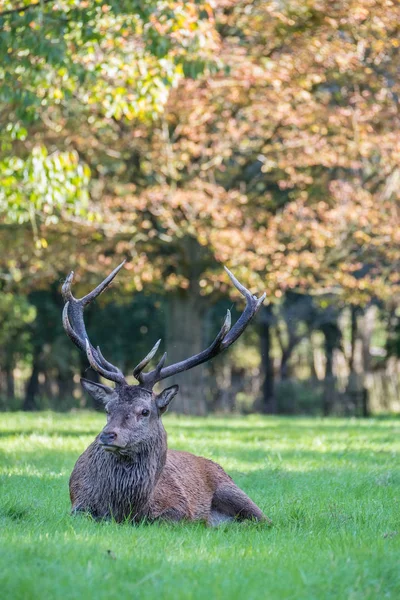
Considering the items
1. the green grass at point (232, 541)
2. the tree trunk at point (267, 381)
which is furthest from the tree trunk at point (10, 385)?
the green grass at point (232, 541)

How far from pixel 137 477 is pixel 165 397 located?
2.29 ft

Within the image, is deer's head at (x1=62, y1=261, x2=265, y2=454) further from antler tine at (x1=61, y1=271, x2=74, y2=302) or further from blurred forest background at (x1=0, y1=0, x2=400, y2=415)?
blurred forest background at (x1=0, y1=0, x2=400, y2=415)

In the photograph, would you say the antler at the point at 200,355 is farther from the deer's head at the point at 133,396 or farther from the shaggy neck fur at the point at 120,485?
the shaggy neck fur at the point at 120,485

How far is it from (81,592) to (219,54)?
16440 mm

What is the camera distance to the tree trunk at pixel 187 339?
83.4 feet

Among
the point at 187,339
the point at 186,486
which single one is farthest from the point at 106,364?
the point at 187,339

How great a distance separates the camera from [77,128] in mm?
21938

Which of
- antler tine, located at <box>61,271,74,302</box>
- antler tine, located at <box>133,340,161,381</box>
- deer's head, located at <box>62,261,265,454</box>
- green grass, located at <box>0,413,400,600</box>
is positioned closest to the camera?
green grass, located at <box>0,413,400,600</box>

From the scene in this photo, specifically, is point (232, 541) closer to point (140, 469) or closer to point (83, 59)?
point (140, 469)

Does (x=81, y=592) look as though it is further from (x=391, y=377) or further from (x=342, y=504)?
(x=391, y=377)

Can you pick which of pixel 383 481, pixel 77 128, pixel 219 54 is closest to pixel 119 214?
pixel 77 128

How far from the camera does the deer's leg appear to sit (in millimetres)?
7969

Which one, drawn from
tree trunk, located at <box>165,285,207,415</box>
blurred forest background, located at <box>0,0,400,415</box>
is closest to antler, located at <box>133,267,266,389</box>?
blurred forest background, located at <box>0,0,400,415</box>

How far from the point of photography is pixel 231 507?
8.13 m
